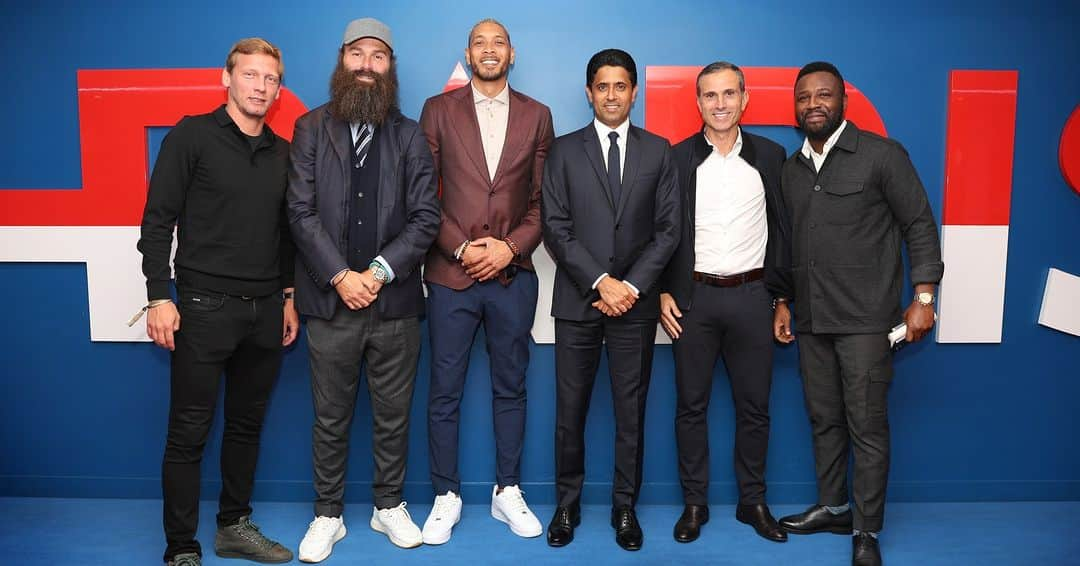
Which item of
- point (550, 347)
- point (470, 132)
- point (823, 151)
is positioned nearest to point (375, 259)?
point (470, 132)

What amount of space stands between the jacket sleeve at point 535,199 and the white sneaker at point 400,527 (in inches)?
47.0

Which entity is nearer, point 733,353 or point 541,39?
point 733,353

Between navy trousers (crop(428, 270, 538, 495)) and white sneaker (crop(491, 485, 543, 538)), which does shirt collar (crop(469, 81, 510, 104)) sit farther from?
white sneaker (crop(491, 485, 543, 538))

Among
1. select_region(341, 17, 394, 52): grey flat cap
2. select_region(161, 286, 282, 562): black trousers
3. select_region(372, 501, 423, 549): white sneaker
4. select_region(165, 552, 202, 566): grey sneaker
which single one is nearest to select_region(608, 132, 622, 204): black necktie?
select_region(341, 17, 394, 52): grey flat cap

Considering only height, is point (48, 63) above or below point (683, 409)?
above

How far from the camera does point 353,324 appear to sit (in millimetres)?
3010

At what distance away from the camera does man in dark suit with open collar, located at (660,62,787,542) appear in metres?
3.13

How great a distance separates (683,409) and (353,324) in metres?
1.44

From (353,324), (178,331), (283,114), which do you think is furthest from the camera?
(283,114)

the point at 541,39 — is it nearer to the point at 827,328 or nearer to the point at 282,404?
the point at 827,328

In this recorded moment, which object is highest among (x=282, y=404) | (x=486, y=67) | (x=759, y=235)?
(x=486, y=67)

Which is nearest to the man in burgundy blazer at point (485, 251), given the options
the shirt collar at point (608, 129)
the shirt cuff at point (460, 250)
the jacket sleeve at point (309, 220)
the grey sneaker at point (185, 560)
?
the shirt cuff at point (460, 250)

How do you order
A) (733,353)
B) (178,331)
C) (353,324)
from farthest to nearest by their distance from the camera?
(733,353) → (353,324) → (178,331)

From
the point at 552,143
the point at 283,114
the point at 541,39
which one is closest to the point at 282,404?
the point at 283,114
